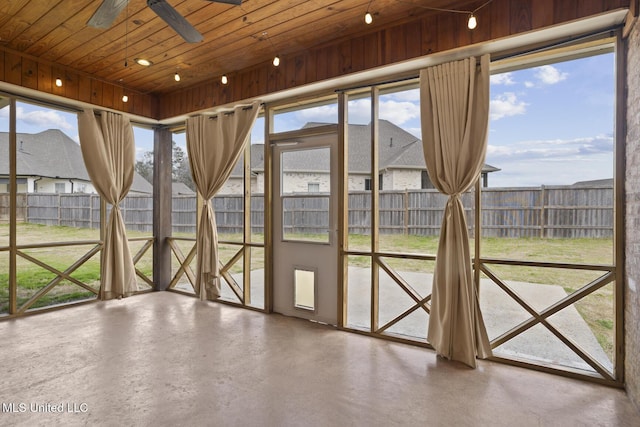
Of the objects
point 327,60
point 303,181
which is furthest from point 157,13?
point 303,181

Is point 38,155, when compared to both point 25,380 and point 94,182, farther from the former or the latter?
point 25,380

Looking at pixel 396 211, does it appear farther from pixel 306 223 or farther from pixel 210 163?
pixel 210 163

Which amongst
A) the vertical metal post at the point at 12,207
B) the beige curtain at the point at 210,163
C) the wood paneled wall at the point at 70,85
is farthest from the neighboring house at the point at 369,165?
the vertical metal post at the point at 12,207

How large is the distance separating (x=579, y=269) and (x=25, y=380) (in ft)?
13.7

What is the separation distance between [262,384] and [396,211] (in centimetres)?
197

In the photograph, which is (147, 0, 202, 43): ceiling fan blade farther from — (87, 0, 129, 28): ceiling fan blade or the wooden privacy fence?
the wooden privacy fence

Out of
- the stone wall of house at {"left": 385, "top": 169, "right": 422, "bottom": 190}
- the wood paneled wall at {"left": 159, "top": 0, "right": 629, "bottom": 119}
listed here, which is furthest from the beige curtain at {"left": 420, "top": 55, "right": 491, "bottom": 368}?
the stone wall of house at {"left": 385, "top": 169, "right": 422, "bottom": 190}

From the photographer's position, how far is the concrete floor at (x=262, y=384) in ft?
6.72

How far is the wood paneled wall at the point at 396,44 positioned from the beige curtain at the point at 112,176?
1.18 m

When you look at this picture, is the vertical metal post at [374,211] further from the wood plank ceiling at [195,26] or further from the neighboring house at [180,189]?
the neighboring house at [180,189]

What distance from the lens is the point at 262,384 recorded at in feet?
7.93

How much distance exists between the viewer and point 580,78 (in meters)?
2.66

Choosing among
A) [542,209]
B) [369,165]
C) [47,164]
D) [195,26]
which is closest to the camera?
[542,209]

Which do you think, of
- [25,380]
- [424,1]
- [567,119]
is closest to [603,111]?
[567,119]
